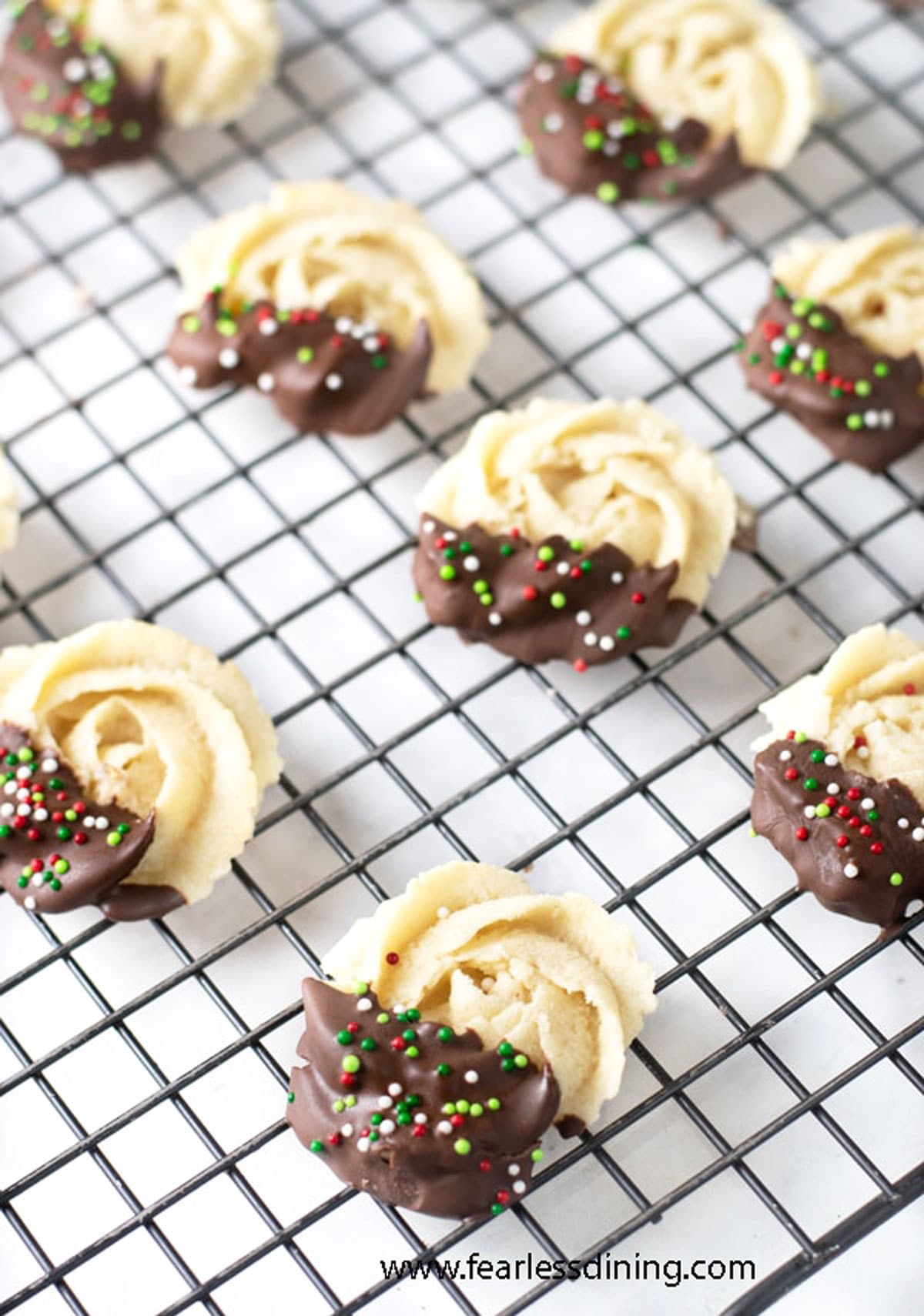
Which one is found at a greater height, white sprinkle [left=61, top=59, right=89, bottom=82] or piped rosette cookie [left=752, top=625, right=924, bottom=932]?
piped rosette cookie [left=752, top=625, right=924, bottom=932]

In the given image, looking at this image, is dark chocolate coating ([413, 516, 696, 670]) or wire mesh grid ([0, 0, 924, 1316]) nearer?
wire mesh grid ([0, 0, 924, 1316])

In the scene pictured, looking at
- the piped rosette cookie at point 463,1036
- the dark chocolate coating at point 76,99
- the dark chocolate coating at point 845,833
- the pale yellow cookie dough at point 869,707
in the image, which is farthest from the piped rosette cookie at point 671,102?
the piped rosette cookie at point 463,1036

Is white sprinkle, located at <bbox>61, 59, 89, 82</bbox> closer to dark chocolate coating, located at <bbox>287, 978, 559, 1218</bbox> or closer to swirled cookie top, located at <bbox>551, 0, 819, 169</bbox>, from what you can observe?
swirled cookie top, located at <bbox>551, 0, 819, 169</bbox>

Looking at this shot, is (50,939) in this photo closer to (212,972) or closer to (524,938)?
(212,972)

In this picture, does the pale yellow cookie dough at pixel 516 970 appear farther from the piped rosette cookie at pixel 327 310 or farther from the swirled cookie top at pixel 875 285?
the swirled cookie top at pixel 875 285

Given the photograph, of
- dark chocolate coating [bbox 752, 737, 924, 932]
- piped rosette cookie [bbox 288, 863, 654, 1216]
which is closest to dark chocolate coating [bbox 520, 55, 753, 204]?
dark chocolate coating [bbox 752, 737, 924, 932]

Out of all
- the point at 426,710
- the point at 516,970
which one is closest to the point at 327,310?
the point at 426,710
